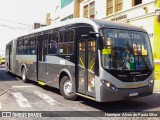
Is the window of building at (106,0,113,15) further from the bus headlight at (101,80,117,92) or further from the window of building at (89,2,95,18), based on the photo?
the bus headlight at (101,80,117,92)

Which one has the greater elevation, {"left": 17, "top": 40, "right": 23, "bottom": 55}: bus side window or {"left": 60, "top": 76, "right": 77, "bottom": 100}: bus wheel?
{"left": 17, "top": 40, "right": 23, "bottom": 55}: bus side window

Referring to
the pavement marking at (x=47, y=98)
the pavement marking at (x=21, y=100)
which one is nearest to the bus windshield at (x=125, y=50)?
the pavement marking at (x=47, y=98)

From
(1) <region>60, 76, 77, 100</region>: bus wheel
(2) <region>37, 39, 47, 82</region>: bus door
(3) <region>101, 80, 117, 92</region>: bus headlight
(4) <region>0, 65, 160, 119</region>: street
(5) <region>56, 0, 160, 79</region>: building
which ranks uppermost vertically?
(5) <region>56, 0, 160, 79</region>: building

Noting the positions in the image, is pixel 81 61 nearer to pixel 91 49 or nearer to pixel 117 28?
pixel 91 49

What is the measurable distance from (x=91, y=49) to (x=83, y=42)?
66cm

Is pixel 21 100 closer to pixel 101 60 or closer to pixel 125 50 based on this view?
pixel 101 60

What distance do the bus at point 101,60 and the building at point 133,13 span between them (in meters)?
8.90

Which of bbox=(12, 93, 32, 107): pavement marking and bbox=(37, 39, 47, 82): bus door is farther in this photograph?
bbox=(37, 39, 47, 82): bus door

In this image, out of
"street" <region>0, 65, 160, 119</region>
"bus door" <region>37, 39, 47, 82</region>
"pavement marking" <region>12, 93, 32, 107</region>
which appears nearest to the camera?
"street" <region>0, 65, 160, 119</region>

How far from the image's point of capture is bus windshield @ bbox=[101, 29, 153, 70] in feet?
28.8

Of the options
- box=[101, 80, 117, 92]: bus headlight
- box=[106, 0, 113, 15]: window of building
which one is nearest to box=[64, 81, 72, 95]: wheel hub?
box=[101, 80, 117, 92]: bus headlight

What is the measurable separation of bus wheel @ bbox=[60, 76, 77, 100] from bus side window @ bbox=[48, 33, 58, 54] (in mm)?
1478

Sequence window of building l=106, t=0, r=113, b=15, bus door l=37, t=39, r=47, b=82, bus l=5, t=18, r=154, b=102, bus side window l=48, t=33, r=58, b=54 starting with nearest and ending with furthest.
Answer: bus l=5, t=18, r=154, b=102 → bus side window l=48, t=33, r=58, b=54 → bus door l=37, t=39, r=47, b=82 → window of building l=106, t=0, r=113, b=15

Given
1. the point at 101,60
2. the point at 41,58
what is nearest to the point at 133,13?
the point at 41,58
